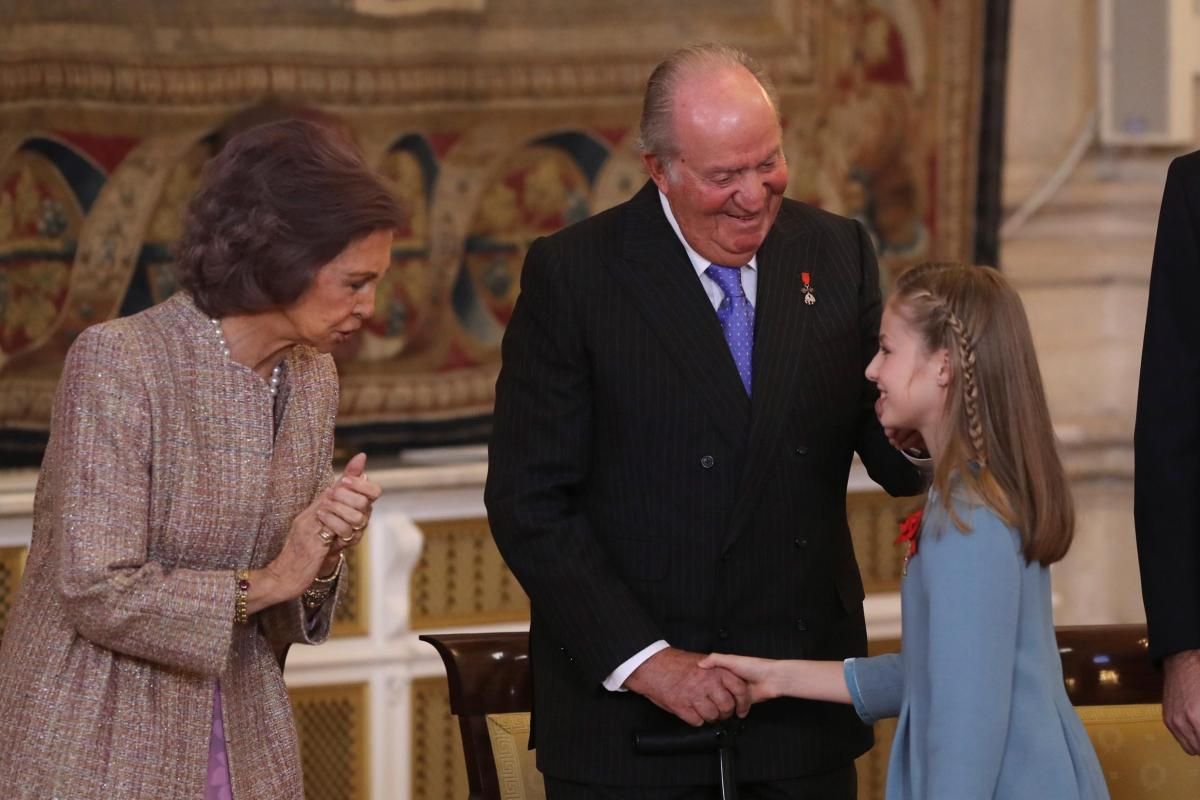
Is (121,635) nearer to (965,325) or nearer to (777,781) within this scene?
(777,781)

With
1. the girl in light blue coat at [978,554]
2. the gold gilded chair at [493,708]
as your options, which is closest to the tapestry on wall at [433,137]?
the gold gilded chair at [493,708]

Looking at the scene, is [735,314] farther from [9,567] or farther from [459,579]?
[9,567]

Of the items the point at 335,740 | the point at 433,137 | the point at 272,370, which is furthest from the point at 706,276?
the point at 335,740

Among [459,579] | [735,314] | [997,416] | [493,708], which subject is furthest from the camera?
[459,579]

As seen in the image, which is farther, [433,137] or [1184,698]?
[433,137]

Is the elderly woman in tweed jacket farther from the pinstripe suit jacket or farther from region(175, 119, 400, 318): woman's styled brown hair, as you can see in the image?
the pinstripe suit jacket

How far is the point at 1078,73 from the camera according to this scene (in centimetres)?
568

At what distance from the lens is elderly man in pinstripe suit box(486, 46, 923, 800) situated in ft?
10.1

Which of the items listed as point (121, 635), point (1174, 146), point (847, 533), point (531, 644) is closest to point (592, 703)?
point (531, 644)

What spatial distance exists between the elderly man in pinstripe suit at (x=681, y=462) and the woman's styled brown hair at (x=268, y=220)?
1.62 ft

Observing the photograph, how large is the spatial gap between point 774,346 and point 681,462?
0.26 metres

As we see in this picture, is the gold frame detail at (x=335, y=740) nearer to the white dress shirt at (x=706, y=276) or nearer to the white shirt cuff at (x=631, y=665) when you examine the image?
the white shirt cuff at (x=631, y=665)

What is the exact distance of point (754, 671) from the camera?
2980 millimetres

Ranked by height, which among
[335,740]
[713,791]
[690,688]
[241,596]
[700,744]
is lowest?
[335,740]
